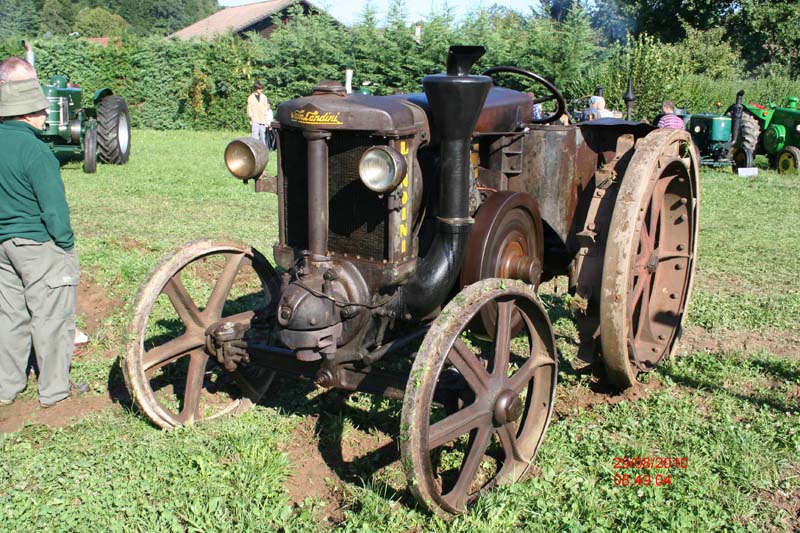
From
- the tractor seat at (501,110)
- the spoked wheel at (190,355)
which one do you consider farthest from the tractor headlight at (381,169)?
the spoked wheel at (190,355)

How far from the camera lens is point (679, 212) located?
4699 mm

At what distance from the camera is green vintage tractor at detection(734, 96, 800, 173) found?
47.4ft

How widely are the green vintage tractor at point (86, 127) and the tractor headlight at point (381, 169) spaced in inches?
422

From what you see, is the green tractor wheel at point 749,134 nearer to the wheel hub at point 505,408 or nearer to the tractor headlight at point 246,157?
the wheel hub at point 505,408

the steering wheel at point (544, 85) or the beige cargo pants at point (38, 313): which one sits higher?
the steering wheel at point (544, 85)

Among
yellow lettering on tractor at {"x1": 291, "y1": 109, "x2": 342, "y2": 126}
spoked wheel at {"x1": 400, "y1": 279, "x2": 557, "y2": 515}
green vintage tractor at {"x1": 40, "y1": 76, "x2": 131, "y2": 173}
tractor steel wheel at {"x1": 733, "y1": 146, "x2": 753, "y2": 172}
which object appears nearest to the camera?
spoked wheel at {"x1": 400, "y1": 279, "x2": 557, "y2": 515}

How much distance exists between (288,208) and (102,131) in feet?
35.5

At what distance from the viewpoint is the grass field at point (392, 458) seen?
2988mm

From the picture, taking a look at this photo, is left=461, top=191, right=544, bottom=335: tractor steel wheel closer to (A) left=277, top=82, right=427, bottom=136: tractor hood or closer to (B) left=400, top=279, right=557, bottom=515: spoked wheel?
(B) left=400, top=279, right=557, bottom=515: spoked wheel

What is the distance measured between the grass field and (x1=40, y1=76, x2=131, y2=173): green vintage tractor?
786 cm

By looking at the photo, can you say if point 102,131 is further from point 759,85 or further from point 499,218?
point 759,85

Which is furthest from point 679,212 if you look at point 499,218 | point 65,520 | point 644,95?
point 644,95

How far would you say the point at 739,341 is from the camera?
516 centimetres
